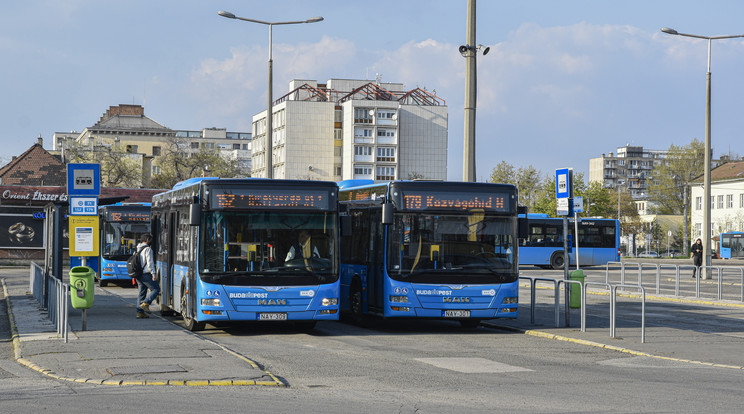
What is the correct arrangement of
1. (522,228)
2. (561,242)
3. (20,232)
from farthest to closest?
(20,232)
(561,242)
(522,228)

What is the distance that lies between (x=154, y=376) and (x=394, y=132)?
121m

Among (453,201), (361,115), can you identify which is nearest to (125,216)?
(453,201)

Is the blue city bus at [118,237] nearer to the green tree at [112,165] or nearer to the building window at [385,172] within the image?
the green tree at [112,165]

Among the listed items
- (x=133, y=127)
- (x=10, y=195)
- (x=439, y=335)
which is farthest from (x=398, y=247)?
(x=133, y=127)

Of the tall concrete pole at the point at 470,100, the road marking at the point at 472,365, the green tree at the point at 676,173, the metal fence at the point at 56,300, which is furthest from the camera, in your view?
the green tree at the point at 676,173

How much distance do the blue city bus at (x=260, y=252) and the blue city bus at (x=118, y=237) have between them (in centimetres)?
1732

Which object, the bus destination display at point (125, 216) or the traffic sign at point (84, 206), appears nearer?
the traffic sign at point (84, 206)

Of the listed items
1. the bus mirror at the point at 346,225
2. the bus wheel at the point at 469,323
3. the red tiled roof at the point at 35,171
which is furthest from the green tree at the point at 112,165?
the bus mirror at the point at 346,225

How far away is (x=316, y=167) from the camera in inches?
5197

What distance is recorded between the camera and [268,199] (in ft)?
54.5

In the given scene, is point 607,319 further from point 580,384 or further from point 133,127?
point 133,127

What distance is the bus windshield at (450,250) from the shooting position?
675 inches

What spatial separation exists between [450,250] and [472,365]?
454 cm

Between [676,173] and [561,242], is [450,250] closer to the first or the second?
[561,242]
